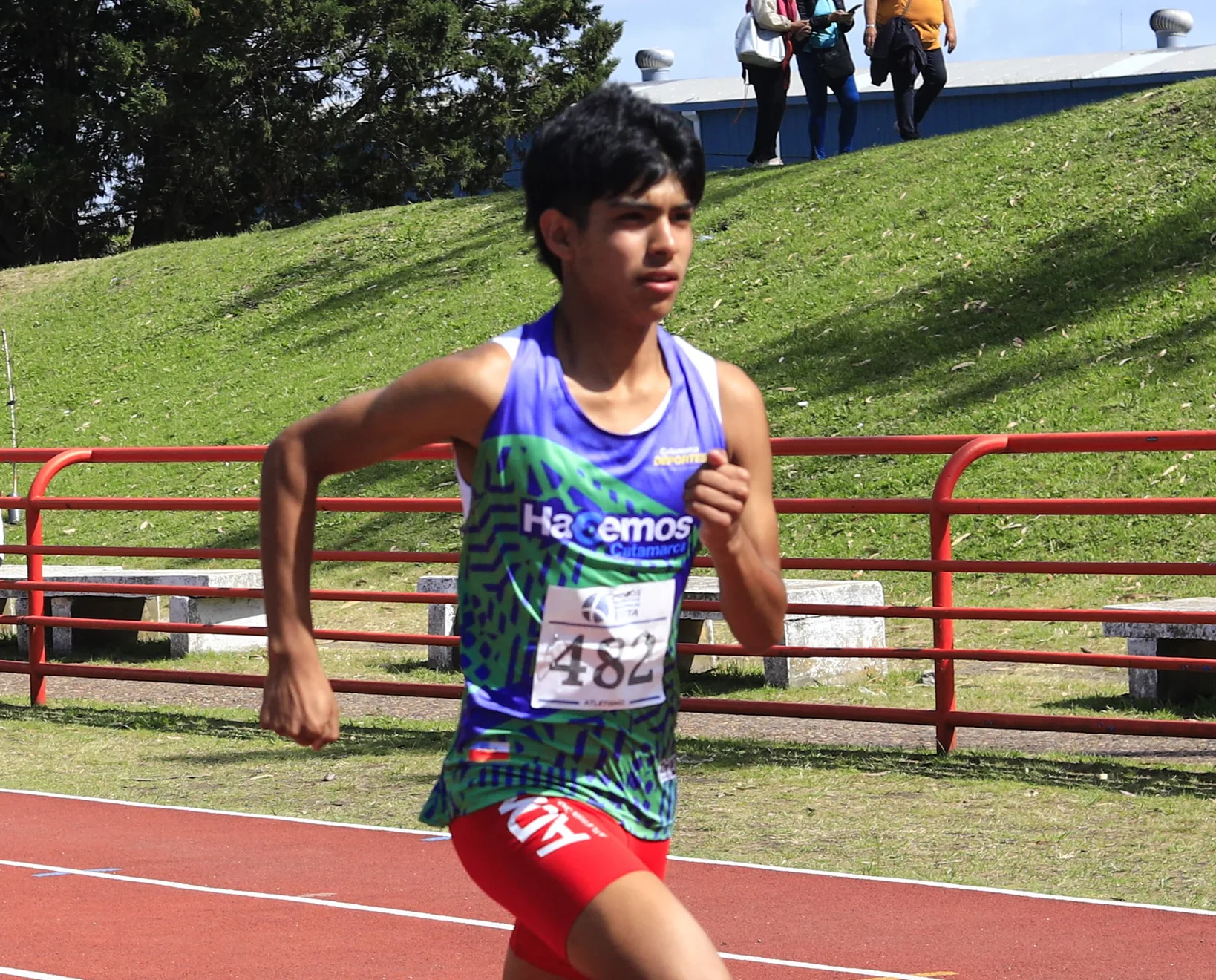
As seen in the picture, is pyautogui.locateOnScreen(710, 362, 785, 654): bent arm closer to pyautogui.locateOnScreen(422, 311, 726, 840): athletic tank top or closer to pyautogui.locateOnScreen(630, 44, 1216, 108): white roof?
pyautogui.locateOnScreen(422, 311, 726, 840): athletic tank top

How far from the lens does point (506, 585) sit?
2.82m

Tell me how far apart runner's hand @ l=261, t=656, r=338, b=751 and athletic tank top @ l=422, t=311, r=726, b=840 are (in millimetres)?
210

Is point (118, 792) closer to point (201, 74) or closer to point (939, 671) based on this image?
point (939, 671)

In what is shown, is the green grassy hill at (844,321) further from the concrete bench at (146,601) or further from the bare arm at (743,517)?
the bare arm at (743,517)

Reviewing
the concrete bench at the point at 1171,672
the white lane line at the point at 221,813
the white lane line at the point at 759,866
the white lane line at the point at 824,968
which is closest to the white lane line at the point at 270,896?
the white lane line at the point at 824,968

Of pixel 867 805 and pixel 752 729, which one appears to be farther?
pixel 752 729

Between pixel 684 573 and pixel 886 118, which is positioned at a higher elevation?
pixel 886 118

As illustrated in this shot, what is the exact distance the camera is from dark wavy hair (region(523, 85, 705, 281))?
2.84m

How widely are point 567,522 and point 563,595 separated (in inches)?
4.6

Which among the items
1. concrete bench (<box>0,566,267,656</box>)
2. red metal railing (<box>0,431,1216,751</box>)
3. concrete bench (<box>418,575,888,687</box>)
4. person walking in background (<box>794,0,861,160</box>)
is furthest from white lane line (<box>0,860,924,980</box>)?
person walking in background (<box>794,0,861,160</box>)

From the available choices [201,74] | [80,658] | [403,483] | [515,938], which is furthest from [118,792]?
[201,74]

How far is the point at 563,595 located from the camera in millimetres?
2805

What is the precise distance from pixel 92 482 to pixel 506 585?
16554 mm

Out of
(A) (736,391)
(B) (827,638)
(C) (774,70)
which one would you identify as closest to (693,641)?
(B) (827,638)
